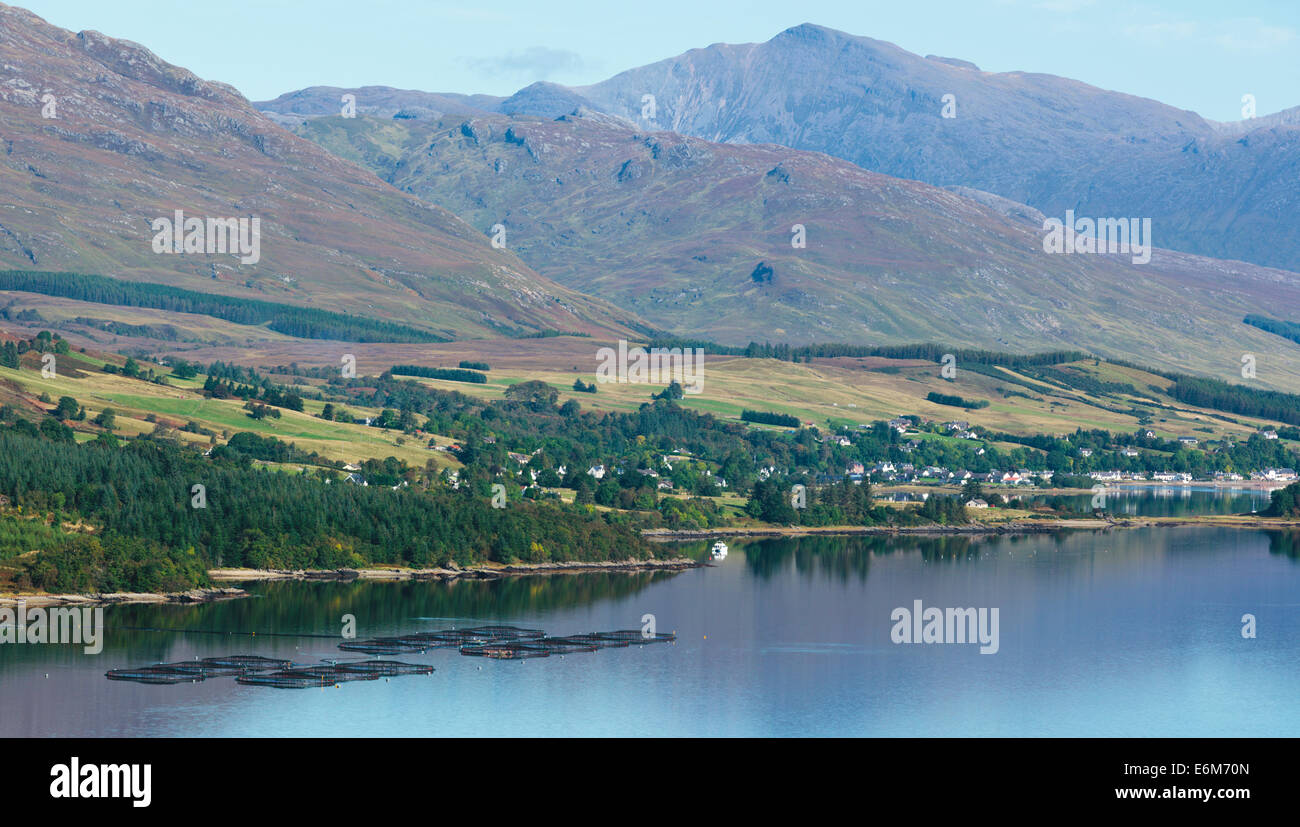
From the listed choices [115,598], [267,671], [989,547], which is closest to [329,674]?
[267,671]

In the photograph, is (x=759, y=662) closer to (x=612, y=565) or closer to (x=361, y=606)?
(x=361, y=606)

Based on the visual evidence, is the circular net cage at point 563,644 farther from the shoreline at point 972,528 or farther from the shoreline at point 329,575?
the shoreline at point 972,528

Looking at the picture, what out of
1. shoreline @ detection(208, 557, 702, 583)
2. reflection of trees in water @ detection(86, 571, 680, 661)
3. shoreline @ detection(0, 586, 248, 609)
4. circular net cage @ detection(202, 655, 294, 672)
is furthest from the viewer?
shoreline @ detection(208, 557, 702, 583)

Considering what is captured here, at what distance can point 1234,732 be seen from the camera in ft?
283

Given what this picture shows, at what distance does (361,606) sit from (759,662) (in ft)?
103

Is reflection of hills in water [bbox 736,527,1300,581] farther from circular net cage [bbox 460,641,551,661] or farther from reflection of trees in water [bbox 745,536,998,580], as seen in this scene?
circular net cage [bbox 460,641,551,661]

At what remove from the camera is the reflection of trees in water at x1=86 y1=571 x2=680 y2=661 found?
106562mm

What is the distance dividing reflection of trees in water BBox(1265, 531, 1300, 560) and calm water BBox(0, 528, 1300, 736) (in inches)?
641

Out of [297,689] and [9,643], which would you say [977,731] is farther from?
[9,643]

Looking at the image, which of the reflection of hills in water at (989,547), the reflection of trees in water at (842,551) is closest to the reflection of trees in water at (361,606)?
the reflection of trees in water at (842,551)

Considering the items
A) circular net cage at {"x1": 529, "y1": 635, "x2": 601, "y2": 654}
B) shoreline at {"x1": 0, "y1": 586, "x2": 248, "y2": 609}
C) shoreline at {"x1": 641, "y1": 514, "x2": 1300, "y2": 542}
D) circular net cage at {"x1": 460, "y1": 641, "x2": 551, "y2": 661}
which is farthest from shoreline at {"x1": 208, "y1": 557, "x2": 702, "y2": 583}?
circular net cage at {"x1": 460, "y1": 641, "x2": 551, "y2": 661}
